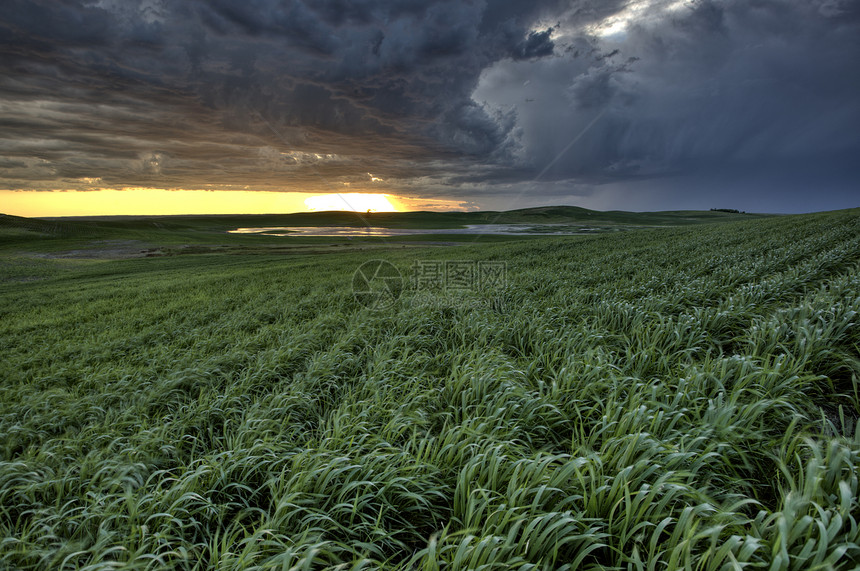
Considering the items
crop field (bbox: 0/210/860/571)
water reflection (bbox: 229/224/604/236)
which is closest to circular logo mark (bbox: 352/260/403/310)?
crop field (bbox: 0/210/860/571)

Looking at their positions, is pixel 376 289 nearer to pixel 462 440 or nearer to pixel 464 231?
pixel 462 440

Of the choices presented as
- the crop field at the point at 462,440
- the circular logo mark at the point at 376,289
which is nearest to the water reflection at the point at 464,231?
the circular logo mark at the point at 376,289

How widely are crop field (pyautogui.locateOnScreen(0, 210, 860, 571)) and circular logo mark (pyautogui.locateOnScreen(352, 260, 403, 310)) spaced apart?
167 centimetres

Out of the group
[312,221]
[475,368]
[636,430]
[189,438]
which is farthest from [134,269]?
[312,221]

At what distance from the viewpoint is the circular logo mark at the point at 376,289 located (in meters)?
10.7

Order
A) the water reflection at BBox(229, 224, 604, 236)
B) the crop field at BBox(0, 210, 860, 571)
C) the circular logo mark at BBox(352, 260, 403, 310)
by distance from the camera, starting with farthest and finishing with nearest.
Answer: the water reflection at BBox(229, 224, 604, 236), the circular logo mark at BBox(352, 260, 403, 310), the crop field at BBox(0, 210, 860, 571)

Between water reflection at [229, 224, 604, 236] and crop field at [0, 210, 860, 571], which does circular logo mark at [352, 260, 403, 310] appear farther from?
water reflection at [229, 224, 604, 236]

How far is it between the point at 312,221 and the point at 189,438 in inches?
7475

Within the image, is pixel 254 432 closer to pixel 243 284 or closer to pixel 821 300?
pixel 821 300

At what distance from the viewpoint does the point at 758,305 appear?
648cm

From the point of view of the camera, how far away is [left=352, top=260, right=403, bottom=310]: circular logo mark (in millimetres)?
10656

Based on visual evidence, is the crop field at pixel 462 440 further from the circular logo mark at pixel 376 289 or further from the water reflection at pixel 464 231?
the water reflection at pixel 464 231

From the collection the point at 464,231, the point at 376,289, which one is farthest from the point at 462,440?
the point at 464,231

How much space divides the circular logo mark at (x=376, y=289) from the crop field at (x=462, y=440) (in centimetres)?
167
